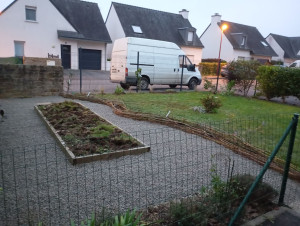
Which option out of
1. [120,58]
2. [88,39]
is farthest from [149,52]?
[88,39]

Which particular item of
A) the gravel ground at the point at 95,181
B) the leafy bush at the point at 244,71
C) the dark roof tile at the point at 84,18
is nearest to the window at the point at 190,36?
the dark roof tile at the point at 84,18

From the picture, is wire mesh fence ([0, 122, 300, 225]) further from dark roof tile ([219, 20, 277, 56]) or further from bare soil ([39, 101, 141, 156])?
dark roof tile ([219, 20, 277, 56])

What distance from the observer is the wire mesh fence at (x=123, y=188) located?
338cm

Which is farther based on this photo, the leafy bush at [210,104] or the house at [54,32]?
the house at [54,32]

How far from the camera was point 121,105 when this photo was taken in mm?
10086

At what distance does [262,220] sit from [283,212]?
48cm

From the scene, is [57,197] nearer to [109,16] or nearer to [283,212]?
[283,212]

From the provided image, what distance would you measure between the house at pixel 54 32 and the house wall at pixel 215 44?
59.9 ft

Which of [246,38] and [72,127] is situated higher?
[246,38]

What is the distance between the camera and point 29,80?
12.1 m

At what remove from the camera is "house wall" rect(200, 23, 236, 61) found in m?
38.6

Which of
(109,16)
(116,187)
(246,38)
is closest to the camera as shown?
(116,187)

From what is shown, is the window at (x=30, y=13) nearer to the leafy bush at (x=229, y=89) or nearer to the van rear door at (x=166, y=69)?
the van rear door at (x=166, y=69)

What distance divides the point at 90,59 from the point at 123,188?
2563 cm
